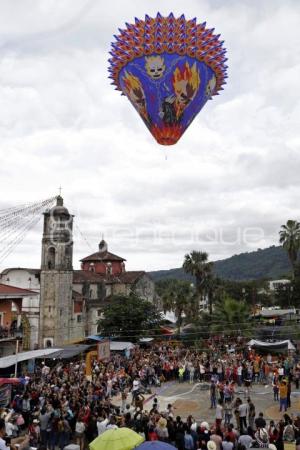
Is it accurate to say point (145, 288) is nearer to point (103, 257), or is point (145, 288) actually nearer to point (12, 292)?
point (103, 257)

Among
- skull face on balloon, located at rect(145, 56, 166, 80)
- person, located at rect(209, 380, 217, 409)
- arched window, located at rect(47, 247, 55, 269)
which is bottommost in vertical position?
person, located at rect(209, 380, 217, 409)

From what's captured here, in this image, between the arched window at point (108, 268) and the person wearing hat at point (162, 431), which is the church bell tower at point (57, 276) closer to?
the arched window at point (108, 268)

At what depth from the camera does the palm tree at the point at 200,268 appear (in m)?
63.8

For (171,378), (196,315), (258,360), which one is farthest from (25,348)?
(258,360)

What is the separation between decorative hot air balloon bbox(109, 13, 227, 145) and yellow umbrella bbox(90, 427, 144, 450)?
19.3 m

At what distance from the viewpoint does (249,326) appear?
3981cm

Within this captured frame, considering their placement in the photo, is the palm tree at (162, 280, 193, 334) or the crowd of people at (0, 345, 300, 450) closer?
the crowd of people at (0, 345, 300, 450)

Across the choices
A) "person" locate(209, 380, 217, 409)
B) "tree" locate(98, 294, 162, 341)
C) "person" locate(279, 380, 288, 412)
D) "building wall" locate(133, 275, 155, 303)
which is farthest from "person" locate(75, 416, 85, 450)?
"building wall" locate(133, 275, 155, 303)

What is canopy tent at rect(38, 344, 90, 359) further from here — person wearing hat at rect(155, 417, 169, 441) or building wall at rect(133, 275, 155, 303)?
building wall at rect(133, 275, 155, 303)

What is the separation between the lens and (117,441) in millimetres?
10289

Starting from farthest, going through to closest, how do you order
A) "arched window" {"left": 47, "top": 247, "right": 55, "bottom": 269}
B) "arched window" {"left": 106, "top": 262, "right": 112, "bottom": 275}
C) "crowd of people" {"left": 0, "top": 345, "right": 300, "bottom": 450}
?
"arched window" {"left": 106, "top": 262, "right": 112, "bottom": 275} → "arched window" {"left": 47, "top": 247, "right": 55, "bottom": 269} → "crowd of people" {"left": 0, "top": 345, "right": 300, "bottom": 450}

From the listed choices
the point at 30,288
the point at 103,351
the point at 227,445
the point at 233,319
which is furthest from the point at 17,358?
the point at 30,288

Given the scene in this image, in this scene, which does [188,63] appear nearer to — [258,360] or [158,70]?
[158,70]

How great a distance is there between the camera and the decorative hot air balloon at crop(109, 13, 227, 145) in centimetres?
2445
